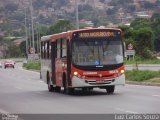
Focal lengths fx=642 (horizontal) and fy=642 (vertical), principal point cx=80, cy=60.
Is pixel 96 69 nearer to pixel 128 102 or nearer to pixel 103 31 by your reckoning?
pixel 103 31

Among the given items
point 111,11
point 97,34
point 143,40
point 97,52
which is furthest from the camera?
point 111,11

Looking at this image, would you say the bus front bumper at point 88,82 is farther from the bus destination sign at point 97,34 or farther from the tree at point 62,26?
the tree at point 62,26

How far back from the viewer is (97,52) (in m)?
27.7

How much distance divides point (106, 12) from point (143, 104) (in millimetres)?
140571

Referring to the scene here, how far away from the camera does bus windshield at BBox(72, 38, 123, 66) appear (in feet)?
90.4

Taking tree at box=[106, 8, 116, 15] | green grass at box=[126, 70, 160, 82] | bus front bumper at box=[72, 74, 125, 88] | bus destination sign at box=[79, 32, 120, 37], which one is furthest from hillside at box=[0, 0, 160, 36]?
bus front bumper at box=[72, 74, 125, 88]

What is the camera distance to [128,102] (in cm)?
2245

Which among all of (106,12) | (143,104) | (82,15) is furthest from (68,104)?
(106,12)

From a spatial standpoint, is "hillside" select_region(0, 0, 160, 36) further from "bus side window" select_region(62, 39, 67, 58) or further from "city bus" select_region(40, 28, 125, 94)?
"city bus" select_region(40, 28, 125, 94)

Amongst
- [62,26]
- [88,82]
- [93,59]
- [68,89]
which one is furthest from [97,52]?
[62,26]

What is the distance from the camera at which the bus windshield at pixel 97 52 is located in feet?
90.4

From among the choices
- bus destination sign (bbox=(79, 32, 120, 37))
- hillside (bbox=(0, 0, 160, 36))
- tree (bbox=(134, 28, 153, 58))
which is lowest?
hillside (bbox=(0, 0, 160, 36))

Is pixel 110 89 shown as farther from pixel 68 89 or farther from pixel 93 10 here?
pixel 93 10

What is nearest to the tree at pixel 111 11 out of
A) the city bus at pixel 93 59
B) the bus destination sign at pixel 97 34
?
the city bus at pixel 93 59
